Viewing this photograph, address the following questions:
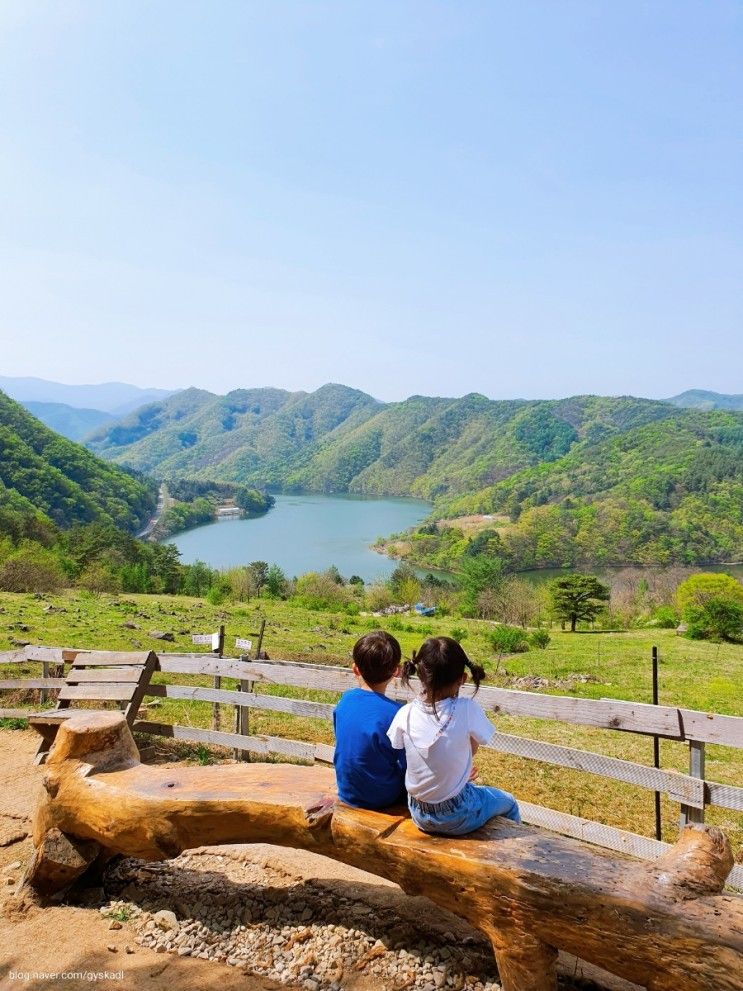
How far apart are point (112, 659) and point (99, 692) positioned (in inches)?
18.0

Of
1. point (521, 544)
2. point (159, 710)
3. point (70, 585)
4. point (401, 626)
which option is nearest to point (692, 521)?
point (521, 544)

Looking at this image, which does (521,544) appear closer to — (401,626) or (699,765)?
(401,626)

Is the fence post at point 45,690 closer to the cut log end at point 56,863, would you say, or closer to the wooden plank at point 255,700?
the wooden plank at point 255,700

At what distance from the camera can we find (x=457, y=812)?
10.7 ft

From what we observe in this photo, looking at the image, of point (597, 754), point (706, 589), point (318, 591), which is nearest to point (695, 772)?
point (597, 754)

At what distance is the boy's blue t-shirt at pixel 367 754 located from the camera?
3.52 meters

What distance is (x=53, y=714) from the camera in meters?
5.61

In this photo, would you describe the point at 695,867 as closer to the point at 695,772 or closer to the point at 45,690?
the point at 695,772

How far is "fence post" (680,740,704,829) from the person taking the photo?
386cm

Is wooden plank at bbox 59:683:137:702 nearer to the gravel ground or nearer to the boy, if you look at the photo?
the gravel ground

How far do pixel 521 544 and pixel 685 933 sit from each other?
4226 inches

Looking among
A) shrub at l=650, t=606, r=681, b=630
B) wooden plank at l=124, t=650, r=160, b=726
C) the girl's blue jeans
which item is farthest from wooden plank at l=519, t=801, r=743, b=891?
shrub at l=650, t=606, r=681, b=630

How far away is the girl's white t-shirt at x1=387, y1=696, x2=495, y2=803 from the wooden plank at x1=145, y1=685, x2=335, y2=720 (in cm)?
205

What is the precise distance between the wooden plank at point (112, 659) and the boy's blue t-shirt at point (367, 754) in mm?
3399
